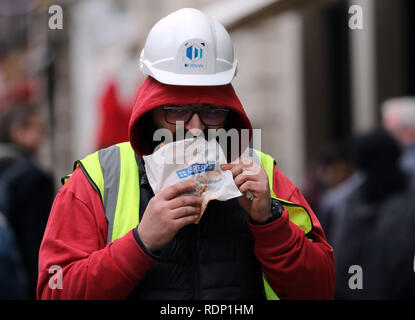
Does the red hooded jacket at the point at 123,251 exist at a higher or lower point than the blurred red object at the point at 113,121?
lower

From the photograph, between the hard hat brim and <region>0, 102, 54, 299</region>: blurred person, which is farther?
<region>0, 102, 54, 299</region>: blurred person

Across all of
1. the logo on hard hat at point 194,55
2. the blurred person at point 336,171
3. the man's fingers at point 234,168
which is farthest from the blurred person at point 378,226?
the logo on hard hat at point 194,55

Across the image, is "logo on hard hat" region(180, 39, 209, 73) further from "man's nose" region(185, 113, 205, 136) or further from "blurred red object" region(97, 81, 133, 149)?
"blurred red object" region(97, 81, 133, 149)

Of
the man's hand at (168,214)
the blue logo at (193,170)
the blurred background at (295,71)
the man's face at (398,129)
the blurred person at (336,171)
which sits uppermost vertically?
the blurred background at (295,71)

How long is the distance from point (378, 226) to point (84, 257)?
11.1 feet

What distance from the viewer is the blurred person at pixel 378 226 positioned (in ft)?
15.6

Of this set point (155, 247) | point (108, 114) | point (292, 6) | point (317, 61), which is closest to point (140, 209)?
point (155, 247)

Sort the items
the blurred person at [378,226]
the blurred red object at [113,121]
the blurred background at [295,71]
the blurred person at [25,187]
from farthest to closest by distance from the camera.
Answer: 1. the blurred background at [295,71]
2. the blurred red object at [113,121]
3. the blurred person at [25,187]
4. the blurred person at [378,226]

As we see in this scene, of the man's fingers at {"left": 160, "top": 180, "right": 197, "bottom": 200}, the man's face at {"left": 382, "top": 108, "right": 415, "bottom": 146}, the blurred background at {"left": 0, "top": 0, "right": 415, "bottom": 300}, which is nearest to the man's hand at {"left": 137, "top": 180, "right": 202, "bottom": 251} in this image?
the man's fingers at {"left": 160, "top": 180, "right": 197, "bottom": 200}

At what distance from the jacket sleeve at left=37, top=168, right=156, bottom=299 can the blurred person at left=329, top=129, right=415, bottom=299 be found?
2913 millimetres

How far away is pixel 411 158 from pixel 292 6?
1.62 meters

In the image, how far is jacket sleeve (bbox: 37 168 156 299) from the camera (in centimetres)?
193

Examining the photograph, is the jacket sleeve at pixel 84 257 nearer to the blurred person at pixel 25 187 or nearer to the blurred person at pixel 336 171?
the blurred person at pixel 25 187

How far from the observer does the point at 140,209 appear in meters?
2.07
